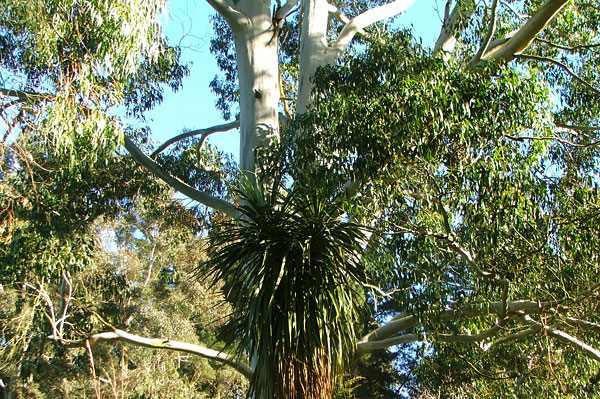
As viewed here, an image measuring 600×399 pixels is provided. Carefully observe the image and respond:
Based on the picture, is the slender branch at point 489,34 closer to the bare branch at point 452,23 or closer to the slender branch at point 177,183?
the bare branch at point 452,23

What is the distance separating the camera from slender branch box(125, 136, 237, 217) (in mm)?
7576

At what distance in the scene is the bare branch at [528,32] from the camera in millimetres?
5840

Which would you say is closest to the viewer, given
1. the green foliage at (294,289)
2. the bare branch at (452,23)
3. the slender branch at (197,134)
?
the green foliage at (294,289)

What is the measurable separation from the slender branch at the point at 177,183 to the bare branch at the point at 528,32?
3405mm

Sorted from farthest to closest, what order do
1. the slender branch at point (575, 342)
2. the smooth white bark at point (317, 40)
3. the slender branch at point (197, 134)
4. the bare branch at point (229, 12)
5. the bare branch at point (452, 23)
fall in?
the slender branch at point (197, 134) < the smooth white bark at point (317, 40) < the bare branch at point (229, 12) < the bare branch at point (452, 23) < the slender branch at point (575, 342)

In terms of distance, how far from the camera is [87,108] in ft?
19.9

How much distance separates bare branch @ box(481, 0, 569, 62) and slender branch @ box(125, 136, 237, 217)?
11.2 ft

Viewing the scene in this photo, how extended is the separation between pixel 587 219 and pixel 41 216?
5816 millimetres

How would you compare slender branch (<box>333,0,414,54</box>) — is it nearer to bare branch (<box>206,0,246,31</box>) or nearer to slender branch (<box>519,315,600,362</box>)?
bare branch (<box>206,0,246,31</box>)

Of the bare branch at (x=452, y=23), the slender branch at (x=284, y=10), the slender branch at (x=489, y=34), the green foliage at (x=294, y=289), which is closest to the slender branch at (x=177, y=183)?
the green foliage at (x=294, y=289)

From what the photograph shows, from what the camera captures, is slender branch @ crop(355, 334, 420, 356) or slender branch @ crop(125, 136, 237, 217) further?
slender branch @ crop(125, 136, 237, 217)

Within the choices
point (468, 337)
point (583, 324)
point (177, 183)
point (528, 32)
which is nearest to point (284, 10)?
point (177, 183)

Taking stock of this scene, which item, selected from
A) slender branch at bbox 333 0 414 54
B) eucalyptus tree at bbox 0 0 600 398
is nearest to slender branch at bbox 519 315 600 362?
eucalyptus tree at bbox 0 0 600 398

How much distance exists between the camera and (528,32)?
20.1ft
